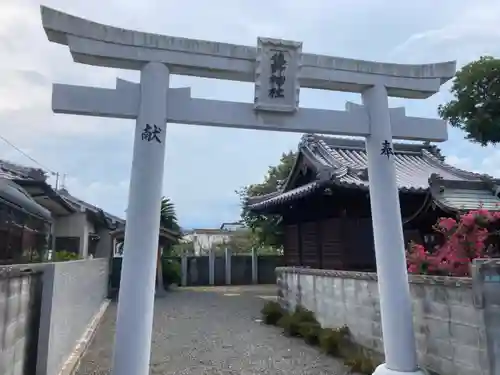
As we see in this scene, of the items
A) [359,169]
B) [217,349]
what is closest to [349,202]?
[359,169]

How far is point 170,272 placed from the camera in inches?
842

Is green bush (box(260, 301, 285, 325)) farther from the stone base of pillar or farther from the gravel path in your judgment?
the stone base of pillar

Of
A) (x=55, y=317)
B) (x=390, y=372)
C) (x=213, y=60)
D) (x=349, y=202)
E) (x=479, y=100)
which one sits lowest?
(x=390, y=372)

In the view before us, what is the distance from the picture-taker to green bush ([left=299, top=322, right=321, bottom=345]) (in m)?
8.22

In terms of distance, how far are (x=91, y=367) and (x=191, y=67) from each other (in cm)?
464

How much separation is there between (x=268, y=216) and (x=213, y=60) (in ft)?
53.7

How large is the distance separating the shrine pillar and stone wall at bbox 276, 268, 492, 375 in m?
3.23

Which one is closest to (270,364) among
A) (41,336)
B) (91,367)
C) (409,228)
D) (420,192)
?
(91,367)

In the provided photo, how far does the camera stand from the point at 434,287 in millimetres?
5246

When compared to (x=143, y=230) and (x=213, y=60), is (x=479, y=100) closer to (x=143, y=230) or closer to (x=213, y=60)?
(x=213, y=60)

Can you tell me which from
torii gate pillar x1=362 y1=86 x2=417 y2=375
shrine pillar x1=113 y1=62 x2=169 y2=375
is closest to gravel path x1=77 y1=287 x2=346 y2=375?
torii gate pillar x1=362 y1=86 x2=417 y2=375

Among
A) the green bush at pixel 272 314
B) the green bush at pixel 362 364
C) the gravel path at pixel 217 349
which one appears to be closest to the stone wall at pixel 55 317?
the gravel path at pixel 217 349

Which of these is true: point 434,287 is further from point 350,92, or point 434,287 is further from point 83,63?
point 83,63

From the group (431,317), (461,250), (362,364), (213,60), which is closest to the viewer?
(213,60)
